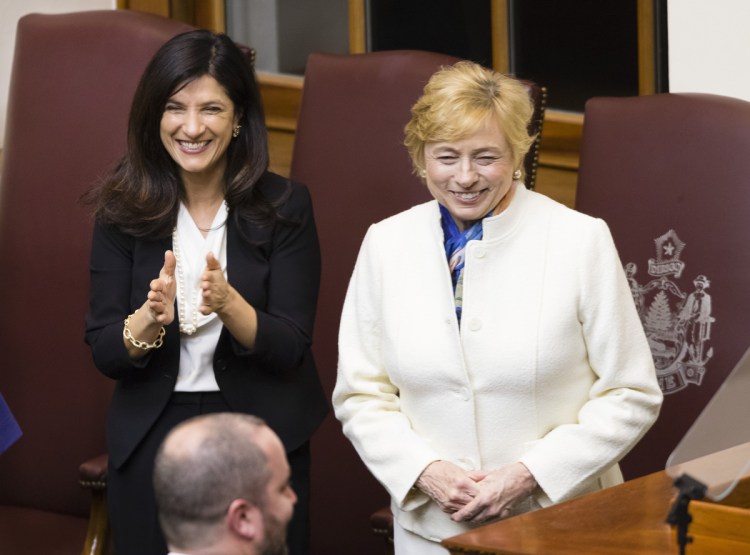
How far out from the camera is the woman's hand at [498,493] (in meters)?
2.40

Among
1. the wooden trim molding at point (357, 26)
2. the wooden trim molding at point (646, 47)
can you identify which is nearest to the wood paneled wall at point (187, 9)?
the wooden trim molding at point (357, 26)

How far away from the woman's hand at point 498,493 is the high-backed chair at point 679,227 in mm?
712

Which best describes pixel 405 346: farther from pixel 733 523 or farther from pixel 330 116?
pixel 330 116

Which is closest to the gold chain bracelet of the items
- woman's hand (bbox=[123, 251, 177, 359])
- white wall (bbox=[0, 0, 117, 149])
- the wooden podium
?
woman's hand (bbox=[123, 251, 177, 359])

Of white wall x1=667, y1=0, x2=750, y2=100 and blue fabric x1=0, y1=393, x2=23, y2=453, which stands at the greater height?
white wall x1=667, y1=0, x2=750, y2=100

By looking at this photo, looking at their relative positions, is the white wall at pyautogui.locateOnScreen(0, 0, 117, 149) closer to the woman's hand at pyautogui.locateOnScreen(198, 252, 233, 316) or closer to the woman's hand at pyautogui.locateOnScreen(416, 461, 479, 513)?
the woman's hand at pyautogui.locateOnScreen(198, 252, 233, 316)

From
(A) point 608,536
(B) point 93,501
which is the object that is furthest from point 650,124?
(B) point 93,501

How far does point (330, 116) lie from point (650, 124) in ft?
2.59

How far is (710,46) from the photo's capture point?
3.20m

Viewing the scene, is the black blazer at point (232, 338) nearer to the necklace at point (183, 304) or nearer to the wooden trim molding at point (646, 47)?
the necklace at point (183, 304)

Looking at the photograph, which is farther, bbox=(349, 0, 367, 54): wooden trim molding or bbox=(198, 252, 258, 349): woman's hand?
bbox=(349, 0, 367, 54): wooden trim molding

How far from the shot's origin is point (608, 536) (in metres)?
2.04

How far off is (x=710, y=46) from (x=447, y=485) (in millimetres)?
1318

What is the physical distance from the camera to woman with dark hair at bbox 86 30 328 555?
2668 millimetres
